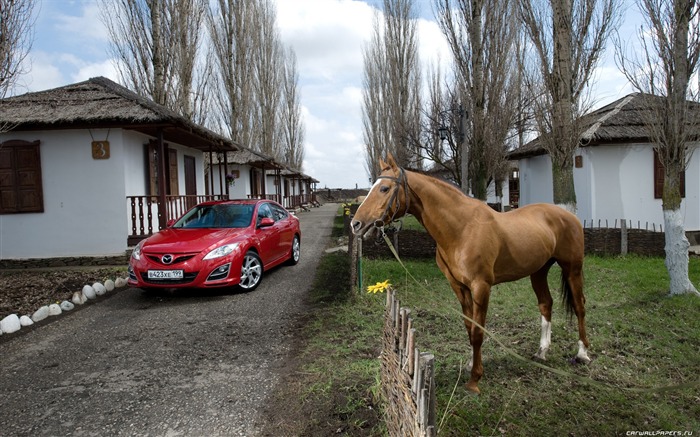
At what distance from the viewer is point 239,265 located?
677cm

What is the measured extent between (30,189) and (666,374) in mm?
12518

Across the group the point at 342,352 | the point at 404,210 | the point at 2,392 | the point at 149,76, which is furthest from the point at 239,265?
the point at 149,76

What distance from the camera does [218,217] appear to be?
7836 mm

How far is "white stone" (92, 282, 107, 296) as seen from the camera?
284 inches

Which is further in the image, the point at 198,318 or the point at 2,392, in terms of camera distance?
the point at 198,318

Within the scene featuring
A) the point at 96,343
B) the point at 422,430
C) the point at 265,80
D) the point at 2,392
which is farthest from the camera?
the point at 265,80

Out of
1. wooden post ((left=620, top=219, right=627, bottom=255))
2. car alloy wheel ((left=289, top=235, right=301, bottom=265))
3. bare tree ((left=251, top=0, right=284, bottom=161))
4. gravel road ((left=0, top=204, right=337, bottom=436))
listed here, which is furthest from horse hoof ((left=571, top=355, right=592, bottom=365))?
bare tree ((left=251, top=0, right=284, bottom=161))

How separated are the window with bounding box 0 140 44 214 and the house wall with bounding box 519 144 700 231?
14.7m

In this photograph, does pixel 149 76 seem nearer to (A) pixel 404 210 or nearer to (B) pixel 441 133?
(B) pixel 441 133

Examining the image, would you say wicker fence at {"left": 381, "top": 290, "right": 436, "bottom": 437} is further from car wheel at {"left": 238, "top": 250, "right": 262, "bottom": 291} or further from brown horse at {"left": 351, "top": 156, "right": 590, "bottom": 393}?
car wheel at {"left": 238, "top": 250, "right": 262, "bottom": 291}

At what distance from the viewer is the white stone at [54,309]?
610 cm

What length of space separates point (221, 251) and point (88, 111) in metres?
5.92

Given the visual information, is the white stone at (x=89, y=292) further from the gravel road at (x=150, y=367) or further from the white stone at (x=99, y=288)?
the gravel road at (x=150, y=367)

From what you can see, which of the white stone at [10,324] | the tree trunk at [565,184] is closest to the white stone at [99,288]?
the white stone at [10,324]
